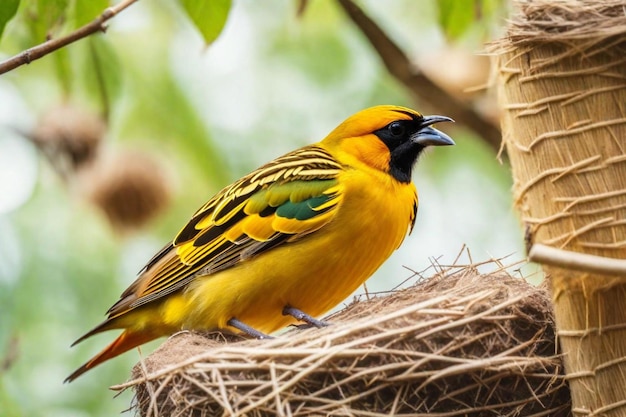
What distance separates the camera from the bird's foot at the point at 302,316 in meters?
3.99

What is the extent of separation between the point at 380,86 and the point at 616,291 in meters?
4.93

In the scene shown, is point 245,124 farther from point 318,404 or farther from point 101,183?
point 318,404

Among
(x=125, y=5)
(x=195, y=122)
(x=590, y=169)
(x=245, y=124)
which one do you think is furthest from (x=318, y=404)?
(x=245, y=124)

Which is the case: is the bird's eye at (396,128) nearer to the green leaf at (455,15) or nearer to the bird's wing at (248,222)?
the bird's wing at (248,222)

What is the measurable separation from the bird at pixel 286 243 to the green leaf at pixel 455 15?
1.21 ft

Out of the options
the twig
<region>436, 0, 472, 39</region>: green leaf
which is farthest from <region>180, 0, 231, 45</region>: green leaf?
the twig

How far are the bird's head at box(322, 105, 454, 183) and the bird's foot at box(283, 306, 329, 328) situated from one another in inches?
27.4

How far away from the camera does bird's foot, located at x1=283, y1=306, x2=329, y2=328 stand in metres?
3.99

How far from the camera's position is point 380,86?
310 inches

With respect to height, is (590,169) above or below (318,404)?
above

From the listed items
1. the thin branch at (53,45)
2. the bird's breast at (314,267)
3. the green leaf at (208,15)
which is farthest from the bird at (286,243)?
the thin branch at (53,45)

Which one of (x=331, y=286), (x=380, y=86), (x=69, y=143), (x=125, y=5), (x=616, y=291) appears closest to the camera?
(x=616, y=291)

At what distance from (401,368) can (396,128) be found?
4.85 feet

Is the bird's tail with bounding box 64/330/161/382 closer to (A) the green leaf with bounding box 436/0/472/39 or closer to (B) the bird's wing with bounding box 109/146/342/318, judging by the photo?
(B) the bird's wing with bounding box 109/146/342/318
